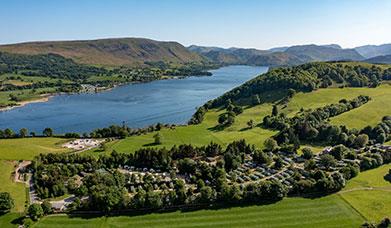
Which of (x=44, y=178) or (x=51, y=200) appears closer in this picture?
(x=51, y=200)

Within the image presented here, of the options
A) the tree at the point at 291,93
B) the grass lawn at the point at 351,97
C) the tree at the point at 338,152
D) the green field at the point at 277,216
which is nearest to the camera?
the green field at the point at 277,216

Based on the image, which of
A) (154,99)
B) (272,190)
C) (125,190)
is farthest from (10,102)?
(272,190)

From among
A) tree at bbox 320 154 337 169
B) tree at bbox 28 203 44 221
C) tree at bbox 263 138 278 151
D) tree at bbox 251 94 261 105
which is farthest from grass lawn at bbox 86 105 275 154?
tree at bbox 28 203 44 221

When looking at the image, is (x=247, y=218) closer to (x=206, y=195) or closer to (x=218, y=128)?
(x=206, y=195)

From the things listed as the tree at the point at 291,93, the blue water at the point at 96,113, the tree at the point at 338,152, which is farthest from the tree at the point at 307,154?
the tree at the point at 291,93

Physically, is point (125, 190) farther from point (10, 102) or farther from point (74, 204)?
point (10, 102)

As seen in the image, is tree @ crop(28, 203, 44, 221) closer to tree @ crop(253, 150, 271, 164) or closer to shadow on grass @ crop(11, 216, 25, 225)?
shadow on grass @ crop(11, 216, 25, 225)

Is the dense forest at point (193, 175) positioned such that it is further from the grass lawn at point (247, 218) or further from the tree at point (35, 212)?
the tree at point (35, 212)
